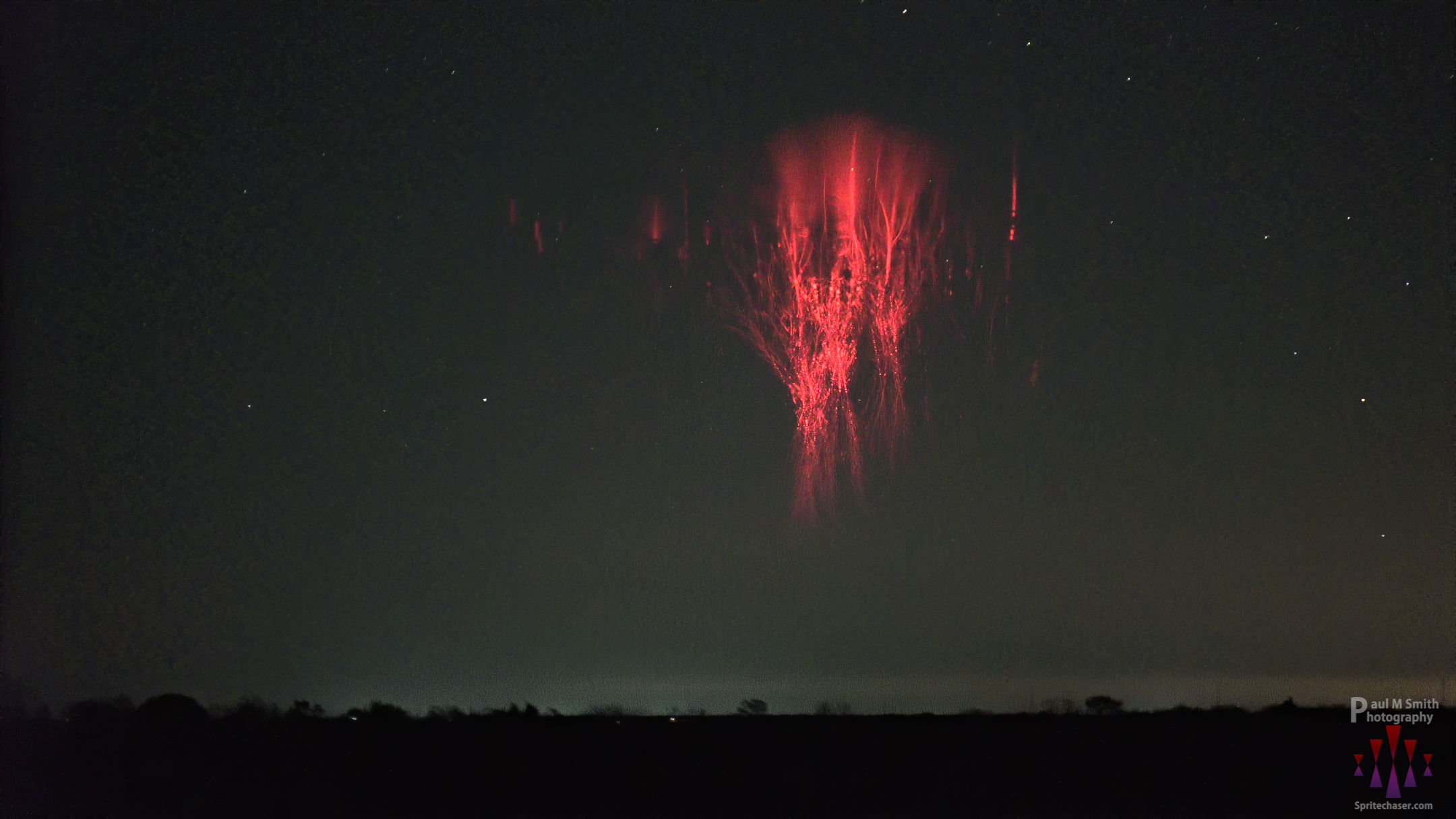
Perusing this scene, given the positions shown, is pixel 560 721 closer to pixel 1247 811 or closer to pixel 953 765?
pixel 953 765

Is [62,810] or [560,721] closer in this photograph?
[62,810]

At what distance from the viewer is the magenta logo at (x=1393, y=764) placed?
1075 cm

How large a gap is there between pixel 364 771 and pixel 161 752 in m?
1.78

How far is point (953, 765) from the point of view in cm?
1101

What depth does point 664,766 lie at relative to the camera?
11023mm

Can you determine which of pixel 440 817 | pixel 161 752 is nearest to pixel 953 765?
pixel 440 817

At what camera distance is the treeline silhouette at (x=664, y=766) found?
10680mm

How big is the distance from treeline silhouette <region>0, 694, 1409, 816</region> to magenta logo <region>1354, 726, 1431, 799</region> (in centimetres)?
24

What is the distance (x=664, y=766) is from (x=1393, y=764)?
5.73 m

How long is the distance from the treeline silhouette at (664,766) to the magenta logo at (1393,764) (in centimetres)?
24

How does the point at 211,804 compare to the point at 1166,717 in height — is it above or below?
below

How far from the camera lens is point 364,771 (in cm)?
1098

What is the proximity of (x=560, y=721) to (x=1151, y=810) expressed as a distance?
4736 mm

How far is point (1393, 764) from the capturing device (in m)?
10.9
